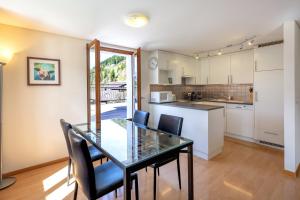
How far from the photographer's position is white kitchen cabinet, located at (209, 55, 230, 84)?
421 cm

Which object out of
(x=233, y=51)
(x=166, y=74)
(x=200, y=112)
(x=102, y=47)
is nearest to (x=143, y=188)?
(x=200, y=112)

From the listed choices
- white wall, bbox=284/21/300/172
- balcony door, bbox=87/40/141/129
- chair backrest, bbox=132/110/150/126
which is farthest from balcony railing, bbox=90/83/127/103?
white wall, bbox=284/21/300/172

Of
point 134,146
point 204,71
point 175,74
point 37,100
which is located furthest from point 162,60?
point 134,146

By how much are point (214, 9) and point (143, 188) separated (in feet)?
7.79

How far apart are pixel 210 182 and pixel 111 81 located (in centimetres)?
365

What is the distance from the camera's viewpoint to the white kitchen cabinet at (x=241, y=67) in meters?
3.77

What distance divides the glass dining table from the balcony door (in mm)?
452

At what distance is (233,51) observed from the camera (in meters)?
Answer: 4.04

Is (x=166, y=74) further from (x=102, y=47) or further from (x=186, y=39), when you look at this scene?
(x=102, y=47)

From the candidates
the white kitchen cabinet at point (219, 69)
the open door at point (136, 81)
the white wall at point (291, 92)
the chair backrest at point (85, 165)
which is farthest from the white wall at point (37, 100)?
the white kitchen cabinet at point (219, 69)

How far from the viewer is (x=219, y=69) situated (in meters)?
4.38

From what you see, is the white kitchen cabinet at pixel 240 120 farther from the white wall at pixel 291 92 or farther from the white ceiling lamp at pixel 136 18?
the white ceiling lamp at pixel 136 18

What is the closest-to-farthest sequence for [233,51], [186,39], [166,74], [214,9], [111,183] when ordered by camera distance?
[111,183] < [214,9] < [186,39] < [233,51] < [166,74]

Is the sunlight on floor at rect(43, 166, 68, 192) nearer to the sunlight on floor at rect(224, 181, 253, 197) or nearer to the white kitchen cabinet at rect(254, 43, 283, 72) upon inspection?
the sunlight on floor at rect(224, 181, 253, 197)
